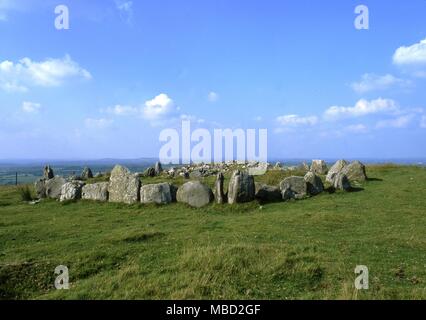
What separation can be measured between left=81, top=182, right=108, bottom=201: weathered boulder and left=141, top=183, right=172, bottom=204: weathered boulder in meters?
3.24

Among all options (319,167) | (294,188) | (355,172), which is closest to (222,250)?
(294,188)

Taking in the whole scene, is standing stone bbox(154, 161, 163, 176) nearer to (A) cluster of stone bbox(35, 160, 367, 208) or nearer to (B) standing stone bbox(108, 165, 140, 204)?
(A) cluster of stone bbox(35, 160, 367, 208)

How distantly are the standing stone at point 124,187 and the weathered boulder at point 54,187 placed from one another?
4.52 m

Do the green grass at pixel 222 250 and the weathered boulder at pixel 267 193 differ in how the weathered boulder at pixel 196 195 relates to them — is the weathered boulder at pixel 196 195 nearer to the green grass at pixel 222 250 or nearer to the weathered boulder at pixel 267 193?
the green grass at pixel 222 250

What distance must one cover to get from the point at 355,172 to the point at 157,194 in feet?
52.7

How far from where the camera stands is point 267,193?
25672 millimetres

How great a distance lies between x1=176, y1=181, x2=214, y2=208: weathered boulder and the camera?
2477cm

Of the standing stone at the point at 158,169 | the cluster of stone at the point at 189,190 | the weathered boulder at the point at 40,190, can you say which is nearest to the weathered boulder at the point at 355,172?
the cluster of stone at the point at 189,190

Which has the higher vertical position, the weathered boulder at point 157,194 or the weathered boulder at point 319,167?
the weathered boulder at point 319,167

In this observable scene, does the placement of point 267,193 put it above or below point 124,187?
below

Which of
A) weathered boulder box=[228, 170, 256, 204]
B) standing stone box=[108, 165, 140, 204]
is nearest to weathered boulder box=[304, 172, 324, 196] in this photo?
weathered boulder box=[228, 170, 256, 204]

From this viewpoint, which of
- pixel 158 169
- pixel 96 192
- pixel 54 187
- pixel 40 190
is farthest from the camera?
pixel 158 169

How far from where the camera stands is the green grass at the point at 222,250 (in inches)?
418

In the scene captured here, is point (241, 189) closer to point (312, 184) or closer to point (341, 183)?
point (312, 184)
